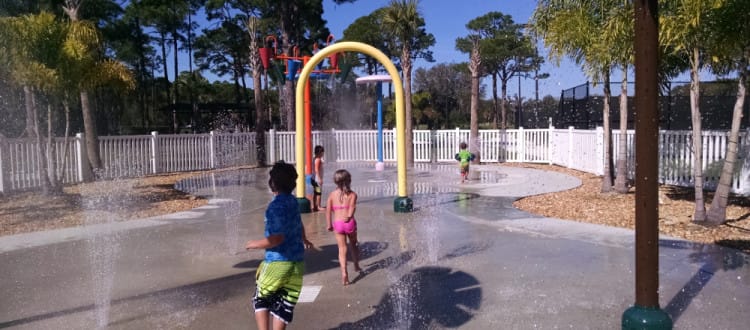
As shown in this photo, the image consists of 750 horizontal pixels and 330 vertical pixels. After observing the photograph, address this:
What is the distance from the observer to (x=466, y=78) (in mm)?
58312

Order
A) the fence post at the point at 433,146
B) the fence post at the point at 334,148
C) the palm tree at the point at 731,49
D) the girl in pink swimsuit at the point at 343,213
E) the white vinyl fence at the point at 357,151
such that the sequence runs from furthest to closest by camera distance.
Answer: the fence post at the point at 334,148 → the fence post at the point at 433,146 → the white vinyl fence at the point at 357,151 → the palm tree at the point at 731,49 → the girl in pink swimsuit at the point at 343,213

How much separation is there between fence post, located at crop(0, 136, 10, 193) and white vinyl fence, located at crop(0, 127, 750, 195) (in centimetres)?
2

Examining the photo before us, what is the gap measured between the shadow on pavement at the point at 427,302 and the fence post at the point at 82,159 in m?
13.1

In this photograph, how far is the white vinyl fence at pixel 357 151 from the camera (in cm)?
1248

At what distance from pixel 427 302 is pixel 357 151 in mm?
18566

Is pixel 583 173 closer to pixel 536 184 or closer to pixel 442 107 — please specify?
pixel 536 184

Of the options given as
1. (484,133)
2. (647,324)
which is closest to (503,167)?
(484,133)

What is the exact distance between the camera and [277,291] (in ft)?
12.7

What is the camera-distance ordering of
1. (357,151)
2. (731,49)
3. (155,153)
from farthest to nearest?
(357,151), (155,153), (731,49)

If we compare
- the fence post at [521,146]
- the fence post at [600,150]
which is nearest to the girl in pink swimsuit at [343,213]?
the fence post at [600,150]

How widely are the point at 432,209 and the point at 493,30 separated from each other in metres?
45.9

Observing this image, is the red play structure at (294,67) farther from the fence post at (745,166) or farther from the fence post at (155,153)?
the fence post at (155,153)

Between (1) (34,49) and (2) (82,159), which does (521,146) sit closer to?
(2) (82,159)

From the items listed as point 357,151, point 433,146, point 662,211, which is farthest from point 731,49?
point 357,151
